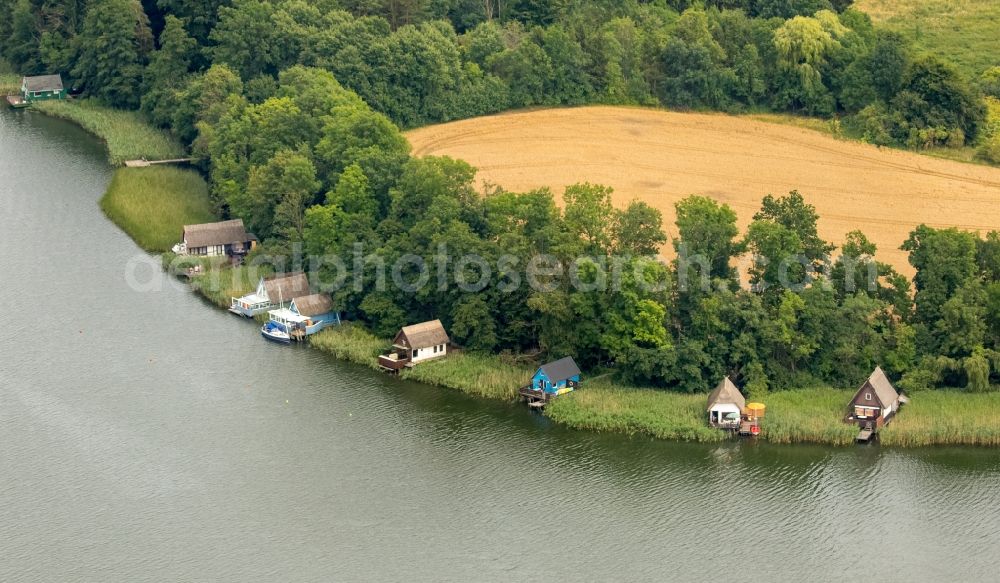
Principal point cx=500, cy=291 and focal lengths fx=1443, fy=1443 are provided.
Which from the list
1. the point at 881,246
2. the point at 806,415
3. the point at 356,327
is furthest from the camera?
the point at 881,246

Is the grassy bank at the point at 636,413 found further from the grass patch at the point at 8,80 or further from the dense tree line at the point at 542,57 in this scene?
the grass patch at the point at 8,80

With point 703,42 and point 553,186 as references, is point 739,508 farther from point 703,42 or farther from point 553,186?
point 703,42

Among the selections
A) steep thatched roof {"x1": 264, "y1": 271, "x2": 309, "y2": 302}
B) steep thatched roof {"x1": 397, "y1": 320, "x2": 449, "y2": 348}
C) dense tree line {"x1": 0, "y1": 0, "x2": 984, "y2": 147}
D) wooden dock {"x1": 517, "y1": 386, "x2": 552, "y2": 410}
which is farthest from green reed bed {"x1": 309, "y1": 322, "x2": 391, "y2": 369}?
dense tree line {"x1": 0, "y1": 0, "x2": 984, "y2": 147}

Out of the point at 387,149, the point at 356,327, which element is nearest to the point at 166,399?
the point at 356,327

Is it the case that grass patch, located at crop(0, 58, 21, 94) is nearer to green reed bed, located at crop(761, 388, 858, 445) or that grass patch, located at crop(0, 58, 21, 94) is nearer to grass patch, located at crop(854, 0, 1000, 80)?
grass patch, located at crop(854, 0, 1000, 80)

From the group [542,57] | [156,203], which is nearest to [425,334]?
[156,203]
